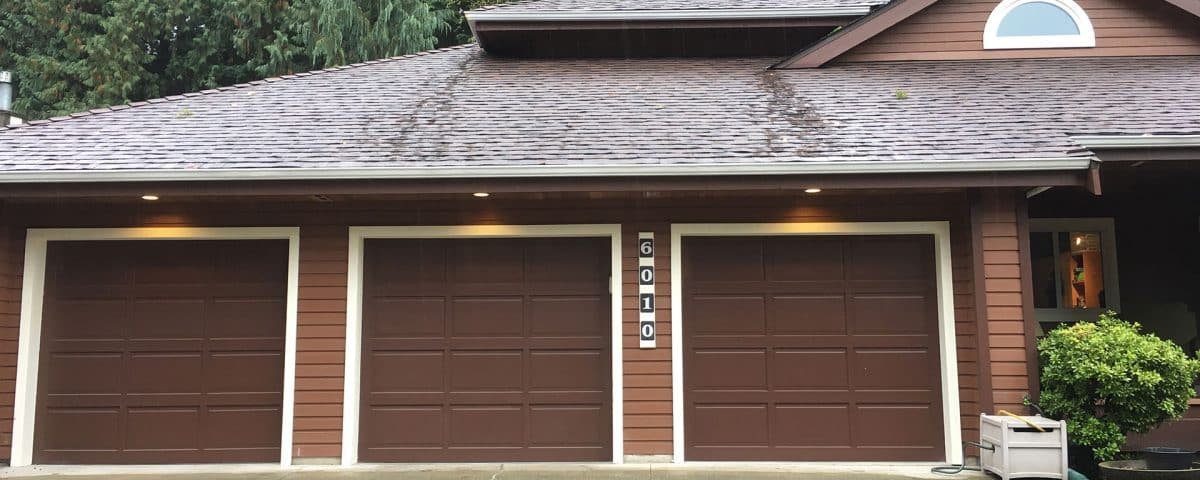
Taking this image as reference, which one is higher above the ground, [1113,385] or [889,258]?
[889,258]

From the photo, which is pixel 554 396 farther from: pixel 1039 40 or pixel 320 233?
pixel 1039 40

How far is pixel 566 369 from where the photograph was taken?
260 inches

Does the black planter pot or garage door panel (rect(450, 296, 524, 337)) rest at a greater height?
garage door panel (rect(450, 296, 524, 337))

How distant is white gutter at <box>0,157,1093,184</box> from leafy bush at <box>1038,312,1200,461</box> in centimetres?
126

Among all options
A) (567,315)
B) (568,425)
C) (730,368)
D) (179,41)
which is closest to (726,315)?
(730,368)

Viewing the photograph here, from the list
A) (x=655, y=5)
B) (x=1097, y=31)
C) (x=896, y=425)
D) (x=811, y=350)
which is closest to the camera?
(x=896, y=425)

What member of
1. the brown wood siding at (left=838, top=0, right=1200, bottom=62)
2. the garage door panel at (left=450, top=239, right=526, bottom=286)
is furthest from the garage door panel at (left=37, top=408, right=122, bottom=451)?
the brown wood siding at (left=838, top=0, right=1200, bottom=62)

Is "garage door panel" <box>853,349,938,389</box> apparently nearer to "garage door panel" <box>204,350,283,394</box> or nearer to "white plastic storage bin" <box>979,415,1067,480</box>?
"white plastic storage bin" <box>979,415,1067,480</box>

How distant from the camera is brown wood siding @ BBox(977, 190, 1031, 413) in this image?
6.04m

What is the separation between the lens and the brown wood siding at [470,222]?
6406 mm

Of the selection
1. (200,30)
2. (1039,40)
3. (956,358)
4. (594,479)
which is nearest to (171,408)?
(594,479)

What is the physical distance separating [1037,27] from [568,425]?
6.33 metres

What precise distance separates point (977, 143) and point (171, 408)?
22.0ft

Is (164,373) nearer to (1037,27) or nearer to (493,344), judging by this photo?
(493,344)
